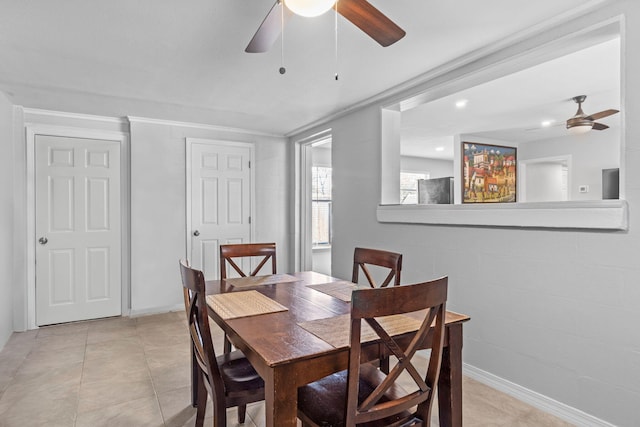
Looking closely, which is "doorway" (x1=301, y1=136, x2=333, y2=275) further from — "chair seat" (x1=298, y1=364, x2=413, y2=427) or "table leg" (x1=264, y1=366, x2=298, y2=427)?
"table leg" (x1=264, y1=366, x2=298, y2=427)

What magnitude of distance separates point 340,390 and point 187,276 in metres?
0.81

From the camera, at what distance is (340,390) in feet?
4.87

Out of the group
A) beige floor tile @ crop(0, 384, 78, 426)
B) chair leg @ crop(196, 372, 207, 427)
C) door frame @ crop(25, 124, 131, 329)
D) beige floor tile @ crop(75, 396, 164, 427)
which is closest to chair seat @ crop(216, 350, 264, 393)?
chair leg @ crop(196, 372, 207, 427)

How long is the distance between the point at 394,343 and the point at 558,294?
1.42 m

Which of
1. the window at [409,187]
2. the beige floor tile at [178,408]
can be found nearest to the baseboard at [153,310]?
the beige floor tile at [178,408]

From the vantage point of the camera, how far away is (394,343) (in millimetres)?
1225

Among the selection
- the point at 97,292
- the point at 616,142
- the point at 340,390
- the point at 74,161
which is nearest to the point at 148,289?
the point at 97,292

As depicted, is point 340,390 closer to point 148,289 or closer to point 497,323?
point 497,323

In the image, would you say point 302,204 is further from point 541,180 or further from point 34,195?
point 541,180

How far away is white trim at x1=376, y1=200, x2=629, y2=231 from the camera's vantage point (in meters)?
1.82

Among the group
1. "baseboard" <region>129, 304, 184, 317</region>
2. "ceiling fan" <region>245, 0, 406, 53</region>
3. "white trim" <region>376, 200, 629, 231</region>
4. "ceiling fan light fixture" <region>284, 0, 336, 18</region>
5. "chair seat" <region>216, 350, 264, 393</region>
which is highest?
"ceiling fan" <region>245, 0, 406, 53</region>

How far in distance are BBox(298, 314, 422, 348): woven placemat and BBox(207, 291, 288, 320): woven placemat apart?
0.90ft

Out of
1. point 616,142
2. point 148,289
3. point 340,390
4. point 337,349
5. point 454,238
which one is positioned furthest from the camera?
point 616,142

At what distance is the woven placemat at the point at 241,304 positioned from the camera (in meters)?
1.67
